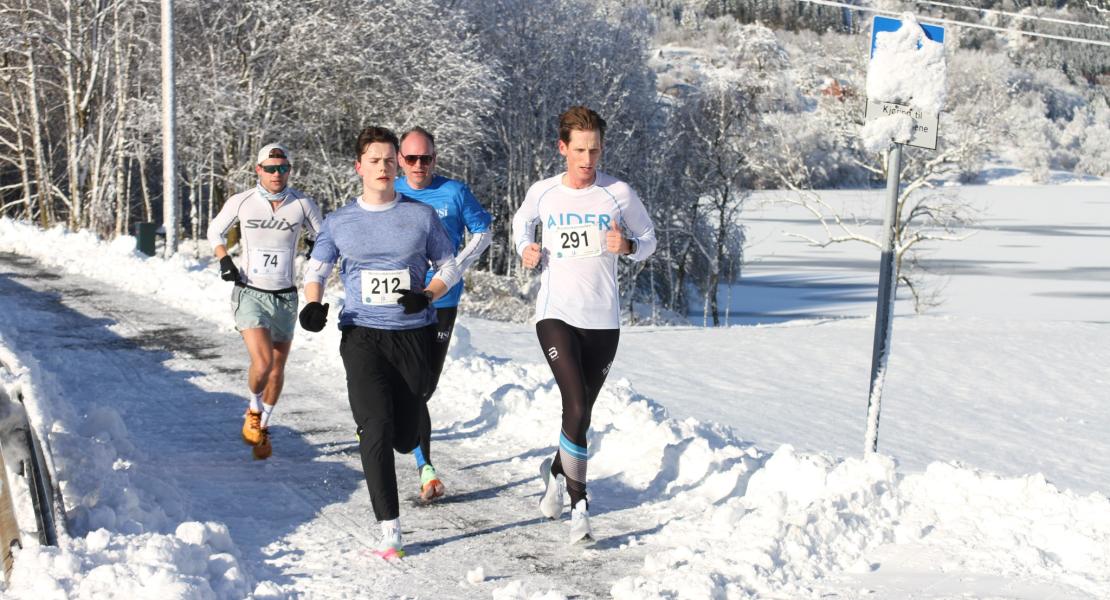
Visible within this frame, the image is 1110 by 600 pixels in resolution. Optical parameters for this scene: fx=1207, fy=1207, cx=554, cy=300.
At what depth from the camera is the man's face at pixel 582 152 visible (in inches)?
215

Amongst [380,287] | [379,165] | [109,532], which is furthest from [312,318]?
[109,532]

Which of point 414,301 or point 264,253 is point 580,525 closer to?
point 414,301

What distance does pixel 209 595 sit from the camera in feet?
14.6

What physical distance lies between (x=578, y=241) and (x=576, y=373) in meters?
0.60

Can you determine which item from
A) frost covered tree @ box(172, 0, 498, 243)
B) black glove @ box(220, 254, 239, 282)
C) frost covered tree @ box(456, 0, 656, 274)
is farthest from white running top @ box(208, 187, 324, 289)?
frost covered tree @ box(456, 0, 656, 274)

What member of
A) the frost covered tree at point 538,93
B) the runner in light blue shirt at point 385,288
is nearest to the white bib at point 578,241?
the runner in light blue shirt at point 385,288

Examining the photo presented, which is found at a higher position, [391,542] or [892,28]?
[892,28]

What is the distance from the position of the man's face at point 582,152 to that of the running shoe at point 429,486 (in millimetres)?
1803

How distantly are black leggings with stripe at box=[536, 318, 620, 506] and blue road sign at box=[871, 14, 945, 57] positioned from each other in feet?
8.52

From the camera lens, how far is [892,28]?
6875 mm

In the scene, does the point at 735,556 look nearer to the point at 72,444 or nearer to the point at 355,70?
the point at 72,444

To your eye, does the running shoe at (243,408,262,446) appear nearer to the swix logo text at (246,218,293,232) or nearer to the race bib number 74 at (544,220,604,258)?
the swix logo text at (246,218,293,232)

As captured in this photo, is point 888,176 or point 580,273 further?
point 888,176

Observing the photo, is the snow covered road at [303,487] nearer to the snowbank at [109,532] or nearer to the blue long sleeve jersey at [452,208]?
the snowbank at [109,532]
